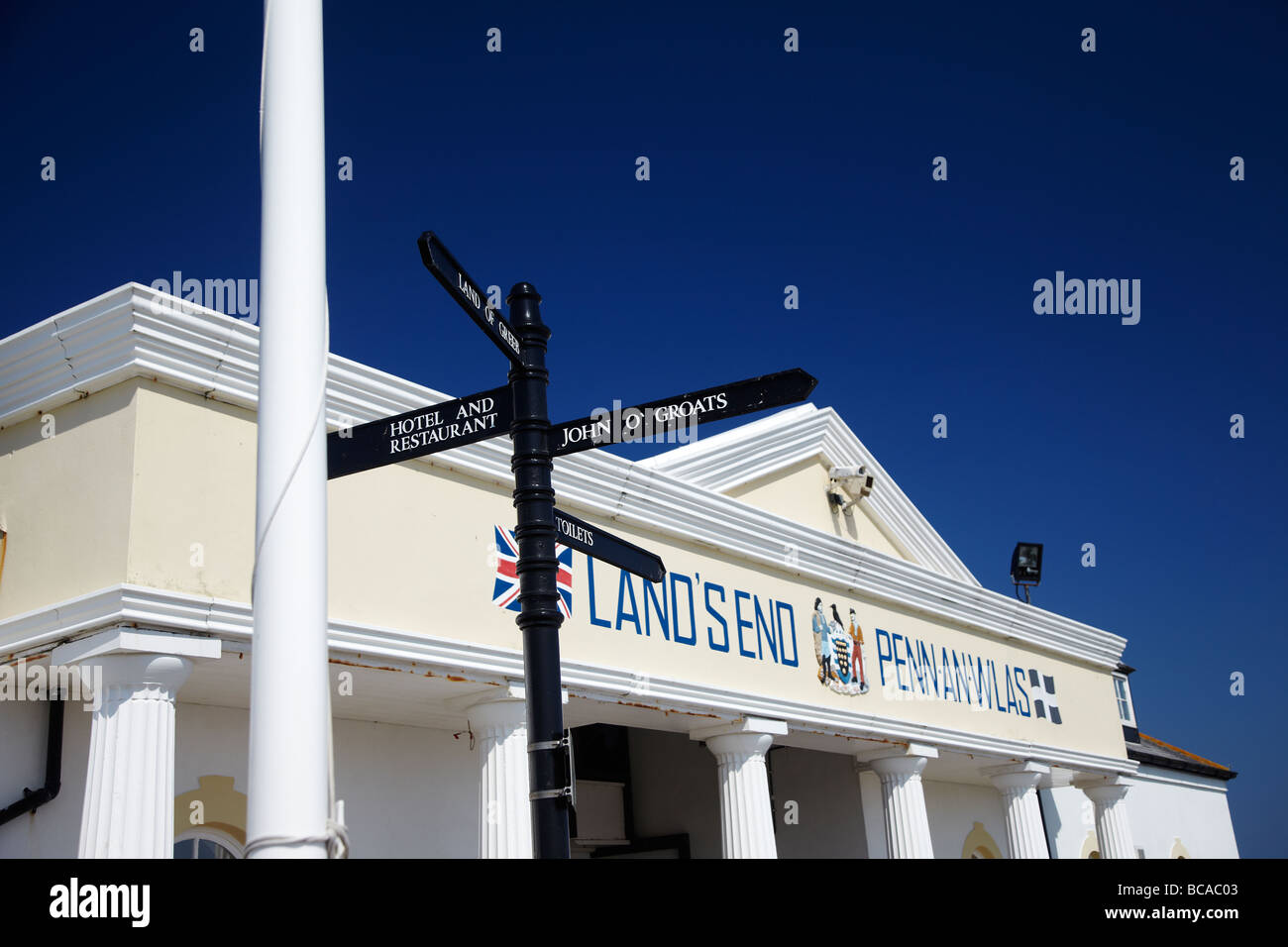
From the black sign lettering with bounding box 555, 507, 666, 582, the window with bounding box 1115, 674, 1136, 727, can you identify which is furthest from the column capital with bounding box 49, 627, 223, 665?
the window with bounding box 1115, 674, 1136, 727

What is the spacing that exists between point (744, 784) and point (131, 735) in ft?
21.0

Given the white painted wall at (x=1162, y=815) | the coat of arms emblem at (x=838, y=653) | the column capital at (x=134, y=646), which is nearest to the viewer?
the column capital at (x=134, y=646)

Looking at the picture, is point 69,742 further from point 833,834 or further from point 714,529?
point 833,834

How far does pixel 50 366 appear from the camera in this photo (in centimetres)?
786

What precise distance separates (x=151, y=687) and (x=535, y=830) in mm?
3782

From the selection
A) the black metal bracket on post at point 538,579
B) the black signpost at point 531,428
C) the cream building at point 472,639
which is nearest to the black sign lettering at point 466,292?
the black signpost at point 531,428

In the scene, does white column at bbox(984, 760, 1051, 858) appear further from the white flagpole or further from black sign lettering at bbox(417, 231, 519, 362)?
the white flagpole

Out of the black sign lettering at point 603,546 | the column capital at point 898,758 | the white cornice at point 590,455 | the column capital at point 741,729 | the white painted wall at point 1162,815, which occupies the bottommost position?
the white painted wall at point 1162,815

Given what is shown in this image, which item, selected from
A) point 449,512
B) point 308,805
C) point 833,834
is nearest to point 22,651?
point 449,512

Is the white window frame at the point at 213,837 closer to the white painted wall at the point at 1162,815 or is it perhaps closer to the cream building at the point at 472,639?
the cream building at the point at 472,639

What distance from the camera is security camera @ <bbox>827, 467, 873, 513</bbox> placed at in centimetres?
1509

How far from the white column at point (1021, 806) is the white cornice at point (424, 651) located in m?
2.91

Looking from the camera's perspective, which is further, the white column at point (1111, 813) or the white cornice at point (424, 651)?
the white column at point (1111, 813)

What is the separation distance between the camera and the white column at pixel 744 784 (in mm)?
11281
